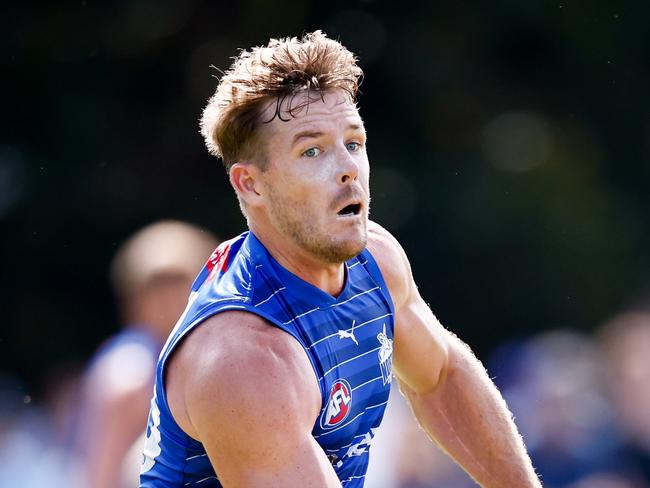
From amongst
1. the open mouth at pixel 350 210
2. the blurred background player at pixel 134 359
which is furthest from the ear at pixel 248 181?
the blurred background player at pixel 134 359

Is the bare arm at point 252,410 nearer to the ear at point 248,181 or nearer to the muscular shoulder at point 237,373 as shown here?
the muscular shoulder at point 237,373

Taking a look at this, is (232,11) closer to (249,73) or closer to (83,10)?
(83,10)

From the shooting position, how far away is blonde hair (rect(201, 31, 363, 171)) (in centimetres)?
348

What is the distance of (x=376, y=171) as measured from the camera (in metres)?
8.34

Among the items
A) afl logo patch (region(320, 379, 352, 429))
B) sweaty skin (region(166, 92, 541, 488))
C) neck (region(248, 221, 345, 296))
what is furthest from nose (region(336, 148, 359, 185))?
afl logo patch (region(320, 379, 352, 429))

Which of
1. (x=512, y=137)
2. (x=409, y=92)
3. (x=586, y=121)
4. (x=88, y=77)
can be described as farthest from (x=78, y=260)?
(x=586, y=121)

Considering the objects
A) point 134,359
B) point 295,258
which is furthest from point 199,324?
point 134,359

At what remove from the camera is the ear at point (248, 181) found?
11.6 feet

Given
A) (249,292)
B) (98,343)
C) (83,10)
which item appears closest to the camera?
(249,292)

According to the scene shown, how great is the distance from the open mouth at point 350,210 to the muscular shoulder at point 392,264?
0.39m

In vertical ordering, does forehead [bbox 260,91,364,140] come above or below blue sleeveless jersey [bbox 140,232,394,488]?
above

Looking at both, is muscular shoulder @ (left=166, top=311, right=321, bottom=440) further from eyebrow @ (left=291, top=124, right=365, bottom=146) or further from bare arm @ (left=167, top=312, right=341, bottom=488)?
eyebrow @ (left=291, top=124, right=365, bottom=146)

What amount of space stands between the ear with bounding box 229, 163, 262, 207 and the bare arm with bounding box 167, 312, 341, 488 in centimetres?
54

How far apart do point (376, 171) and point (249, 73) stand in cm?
486
